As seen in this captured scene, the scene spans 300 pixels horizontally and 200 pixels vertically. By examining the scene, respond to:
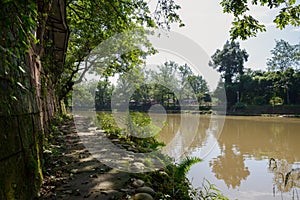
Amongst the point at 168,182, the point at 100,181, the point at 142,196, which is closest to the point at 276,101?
the point at 168,182

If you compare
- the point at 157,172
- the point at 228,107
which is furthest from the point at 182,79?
the point at 157,172

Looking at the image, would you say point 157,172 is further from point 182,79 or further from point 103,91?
point 182,79

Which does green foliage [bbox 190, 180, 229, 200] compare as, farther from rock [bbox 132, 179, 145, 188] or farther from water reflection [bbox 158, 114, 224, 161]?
water reflection [bbox 158, 114, 224, 161]

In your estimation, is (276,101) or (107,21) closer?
(107,21)

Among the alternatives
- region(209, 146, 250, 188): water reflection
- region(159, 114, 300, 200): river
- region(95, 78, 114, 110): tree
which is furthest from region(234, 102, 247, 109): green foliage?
region(209, 146, 250, 188): water reflection

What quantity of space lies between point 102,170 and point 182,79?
38.4 metres

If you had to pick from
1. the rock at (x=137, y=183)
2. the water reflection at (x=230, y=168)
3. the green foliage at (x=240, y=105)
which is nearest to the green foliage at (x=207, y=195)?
the rock at (x=137, y=183)

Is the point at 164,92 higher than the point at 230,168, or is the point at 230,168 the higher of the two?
the point at 164,92

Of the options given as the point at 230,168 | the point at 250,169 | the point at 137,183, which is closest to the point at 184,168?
the point at 137,183

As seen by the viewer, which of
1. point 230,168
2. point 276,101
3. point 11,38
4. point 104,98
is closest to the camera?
point 11,38

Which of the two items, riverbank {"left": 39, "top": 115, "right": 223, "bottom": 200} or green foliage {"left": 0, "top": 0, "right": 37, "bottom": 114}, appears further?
riverbank {"left": 39, "top": 115, "right": 223, "bottom": 200}

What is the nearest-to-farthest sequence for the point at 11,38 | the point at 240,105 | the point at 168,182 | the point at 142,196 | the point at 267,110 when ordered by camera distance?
the point at 11,38 → the point at 142,196 → the point at 168,182 → the point at 267,110 → the point at 240,105

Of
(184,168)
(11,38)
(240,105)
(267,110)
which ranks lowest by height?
(267,110)

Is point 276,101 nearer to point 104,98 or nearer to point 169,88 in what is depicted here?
point 169,88
